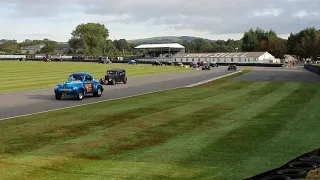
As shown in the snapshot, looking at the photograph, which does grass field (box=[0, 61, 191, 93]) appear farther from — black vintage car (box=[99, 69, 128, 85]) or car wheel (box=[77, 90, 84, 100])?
car wheel (box=[77, 90, 84, 100])

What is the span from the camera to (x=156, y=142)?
1216 cm

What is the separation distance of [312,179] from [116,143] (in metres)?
6.12

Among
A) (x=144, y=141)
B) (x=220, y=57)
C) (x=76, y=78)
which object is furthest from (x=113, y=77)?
(x=220, y=57)

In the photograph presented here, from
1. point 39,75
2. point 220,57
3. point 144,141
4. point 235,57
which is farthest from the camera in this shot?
point 220,57

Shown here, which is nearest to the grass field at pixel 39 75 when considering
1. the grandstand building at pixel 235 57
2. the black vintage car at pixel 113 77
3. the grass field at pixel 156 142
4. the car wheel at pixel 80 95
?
the black vintage car at pixel 113 77

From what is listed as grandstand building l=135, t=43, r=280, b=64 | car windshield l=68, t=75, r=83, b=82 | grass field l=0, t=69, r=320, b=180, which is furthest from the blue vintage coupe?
grandstand building l=135, t=43, r=280, b=64

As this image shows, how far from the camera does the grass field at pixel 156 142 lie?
912 cm

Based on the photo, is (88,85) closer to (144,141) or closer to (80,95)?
(80,95)

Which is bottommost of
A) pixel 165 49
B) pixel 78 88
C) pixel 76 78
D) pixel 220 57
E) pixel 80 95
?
pixel 220 57

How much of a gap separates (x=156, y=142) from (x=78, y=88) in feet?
47.5

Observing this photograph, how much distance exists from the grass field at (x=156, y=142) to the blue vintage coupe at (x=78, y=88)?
5242 mm

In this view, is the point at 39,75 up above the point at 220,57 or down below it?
above

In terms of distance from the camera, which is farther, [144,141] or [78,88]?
[78,88]

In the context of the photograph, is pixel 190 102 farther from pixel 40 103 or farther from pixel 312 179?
pixel 312 179
